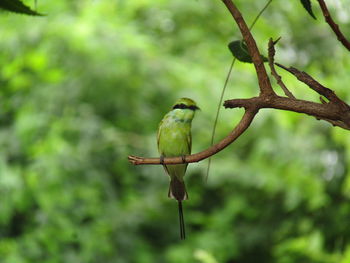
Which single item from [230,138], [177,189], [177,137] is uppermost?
[230,138]

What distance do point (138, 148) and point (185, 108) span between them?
434cm

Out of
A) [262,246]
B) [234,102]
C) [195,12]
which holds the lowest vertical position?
[262,246]

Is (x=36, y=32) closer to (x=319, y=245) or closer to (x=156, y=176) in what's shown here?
(x=156, y=176)

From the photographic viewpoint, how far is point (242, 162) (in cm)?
594

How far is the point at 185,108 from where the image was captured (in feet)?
4.72

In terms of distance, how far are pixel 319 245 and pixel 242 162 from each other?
138cm

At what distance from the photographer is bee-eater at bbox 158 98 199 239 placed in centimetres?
144

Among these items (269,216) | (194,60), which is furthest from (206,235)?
(194,60)

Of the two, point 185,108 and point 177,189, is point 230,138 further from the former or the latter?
point 177,189

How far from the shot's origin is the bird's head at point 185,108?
1429 mm

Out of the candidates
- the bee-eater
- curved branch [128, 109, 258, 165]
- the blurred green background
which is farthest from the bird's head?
the blurred green background

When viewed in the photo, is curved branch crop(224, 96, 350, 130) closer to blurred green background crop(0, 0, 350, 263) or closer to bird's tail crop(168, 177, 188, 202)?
bird's tail crop(168, 177, 188, 202)

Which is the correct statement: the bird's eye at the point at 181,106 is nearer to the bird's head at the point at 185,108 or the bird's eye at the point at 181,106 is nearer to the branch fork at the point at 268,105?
the bird's head at the point at 185,108

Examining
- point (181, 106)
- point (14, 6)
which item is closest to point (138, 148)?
point (181, 106)
